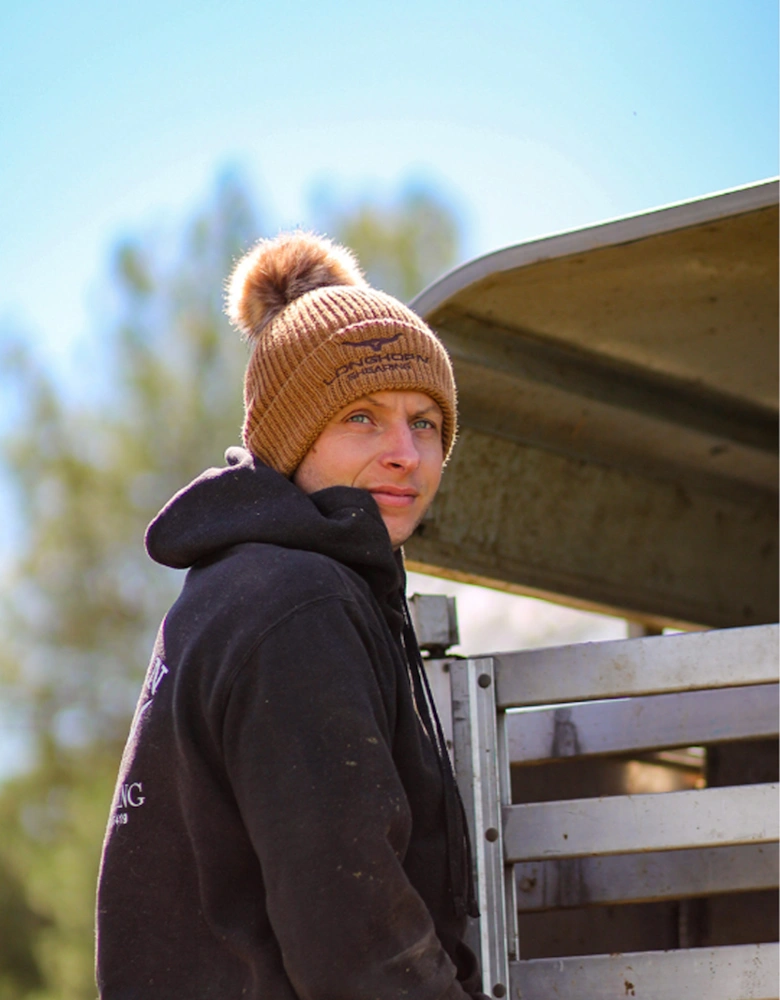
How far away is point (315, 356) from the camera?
2.43m

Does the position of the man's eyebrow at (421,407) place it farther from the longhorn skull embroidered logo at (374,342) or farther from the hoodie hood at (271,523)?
the hoodie hood at (271,523)

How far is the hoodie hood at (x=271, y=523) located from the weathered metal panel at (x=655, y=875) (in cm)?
100

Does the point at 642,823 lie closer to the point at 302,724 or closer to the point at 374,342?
the point at 302,724

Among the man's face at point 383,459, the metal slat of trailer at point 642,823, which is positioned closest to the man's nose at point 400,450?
the man's face at point 383,459

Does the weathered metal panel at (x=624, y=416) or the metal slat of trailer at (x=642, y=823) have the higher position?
the weathered metal panel at (x=624, y=416)

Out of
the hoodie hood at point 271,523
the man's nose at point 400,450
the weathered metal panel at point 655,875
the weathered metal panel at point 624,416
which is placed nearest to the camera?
the hoodie hood at point 271,523

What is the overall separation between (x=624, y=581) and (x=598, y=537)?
18 centimetres

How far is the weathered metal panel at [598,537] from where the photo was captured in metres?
3.79

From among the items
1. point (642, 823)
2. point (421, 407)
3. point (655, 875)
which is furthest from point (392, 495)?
point (655, 875)

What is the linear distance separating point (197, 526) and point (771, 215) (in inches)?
56.7

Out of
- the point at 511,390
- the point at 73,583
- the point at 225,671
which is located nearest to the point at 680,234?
the point at 511,390

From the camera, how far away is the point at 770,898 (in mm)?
3867

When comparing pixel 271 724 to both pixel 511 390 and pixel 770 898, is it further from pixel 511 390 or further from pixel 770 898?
pixel 770 898

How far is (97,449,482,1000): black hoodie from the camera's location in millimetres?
1880
